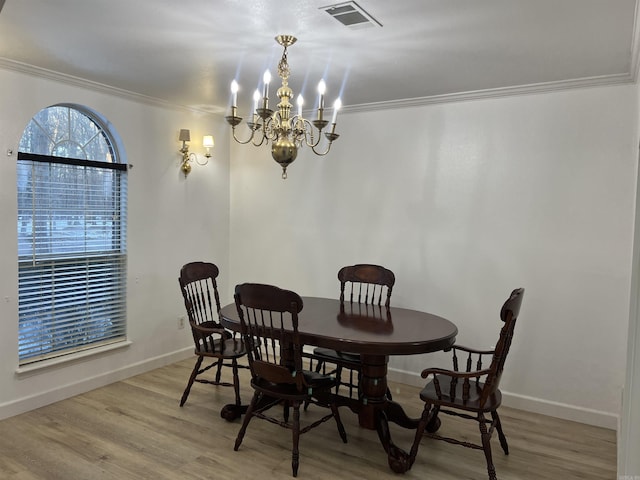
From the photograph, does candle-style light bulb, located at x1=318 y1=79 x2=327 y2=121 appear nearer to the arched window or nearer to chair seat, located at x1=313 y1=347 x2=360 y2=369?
chair seat, located at x1=313 y1=347 x2=360 y2=369

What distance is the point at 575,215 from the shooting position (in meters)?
3.39

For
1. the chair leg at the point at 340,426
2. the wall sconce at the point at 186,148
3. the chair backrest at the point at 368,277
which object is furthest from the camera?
the wall sconce at the point at 186,148

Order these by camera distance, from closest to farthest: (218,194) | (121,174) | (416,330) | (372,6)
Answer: (372,6)
(416,330)
(121,174)
(218,194)

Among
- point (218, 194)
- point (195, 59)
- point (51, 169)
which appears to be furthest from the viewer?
point (218, 194)

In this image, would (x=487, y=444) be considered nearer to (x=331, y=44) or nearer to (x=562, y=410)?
(x=562, y=410)

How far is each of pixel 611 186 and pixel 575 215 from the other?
0.96 ft

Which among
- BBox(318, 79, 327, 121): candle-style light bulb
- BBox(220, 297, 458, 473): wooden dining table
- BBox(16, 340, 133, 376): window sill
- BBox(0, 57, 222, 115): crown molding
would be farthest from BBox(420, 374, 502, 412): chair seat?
BBox(0, 57, 222, 115): crown molding

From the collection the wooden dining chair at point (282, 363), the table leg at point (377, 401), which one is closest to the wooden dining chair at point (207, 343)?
the wooden dining chair at point (282, 363)

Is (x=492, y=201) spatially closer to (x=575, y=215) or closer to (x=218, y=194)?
(x=575, y=215)

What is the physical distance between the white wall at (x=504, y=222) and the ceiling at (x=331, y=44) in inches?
12.1

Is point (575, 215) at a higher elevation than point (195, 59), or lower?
lower

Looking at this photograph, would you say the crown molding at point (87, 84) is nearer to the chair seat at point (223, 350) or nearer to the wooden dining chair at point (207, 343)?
the wooden dining chair at point (207, 343)

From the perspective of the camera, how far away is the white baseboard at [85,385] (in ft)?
10.9

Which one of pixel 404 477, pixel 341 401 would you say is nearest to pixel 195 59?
pixel 341 401
